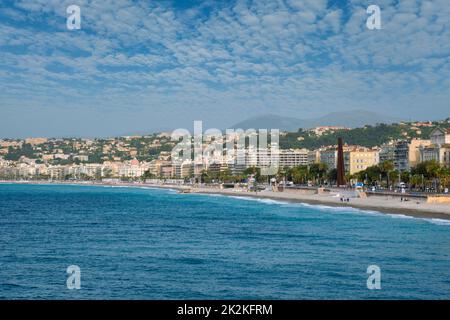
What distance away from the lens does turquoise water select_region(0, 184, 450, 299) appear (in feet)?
54.6

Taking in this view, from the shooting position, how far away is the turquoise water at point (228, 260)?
54.6ft

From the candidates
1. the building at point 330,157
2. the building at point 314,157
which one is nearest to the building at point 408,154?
the building at point 330,157

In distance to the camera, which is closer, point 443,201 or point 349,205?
point 443,201

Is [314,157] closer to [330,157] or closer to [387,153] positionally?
[330,157]

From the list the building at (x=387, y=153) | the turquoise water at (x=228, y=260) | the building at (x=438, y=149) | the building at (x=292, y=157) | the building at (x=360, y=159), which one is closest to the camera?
the turquoise water at (x=228, y=260)

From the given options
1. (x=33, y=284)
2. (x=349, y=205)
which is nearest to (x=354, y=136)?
(x=349, y=205)

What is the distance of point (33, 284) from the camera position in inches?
704

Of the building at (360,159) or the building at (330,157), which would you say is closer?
the building at (360,159)

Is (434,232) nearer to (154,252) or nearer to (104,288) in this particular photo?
(154,252)

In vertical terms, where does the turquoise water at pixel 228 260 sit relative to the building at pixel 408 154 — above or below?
below

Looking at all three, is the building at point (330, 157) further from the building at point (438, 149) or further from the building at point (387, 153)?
the building at point (438, 149)
